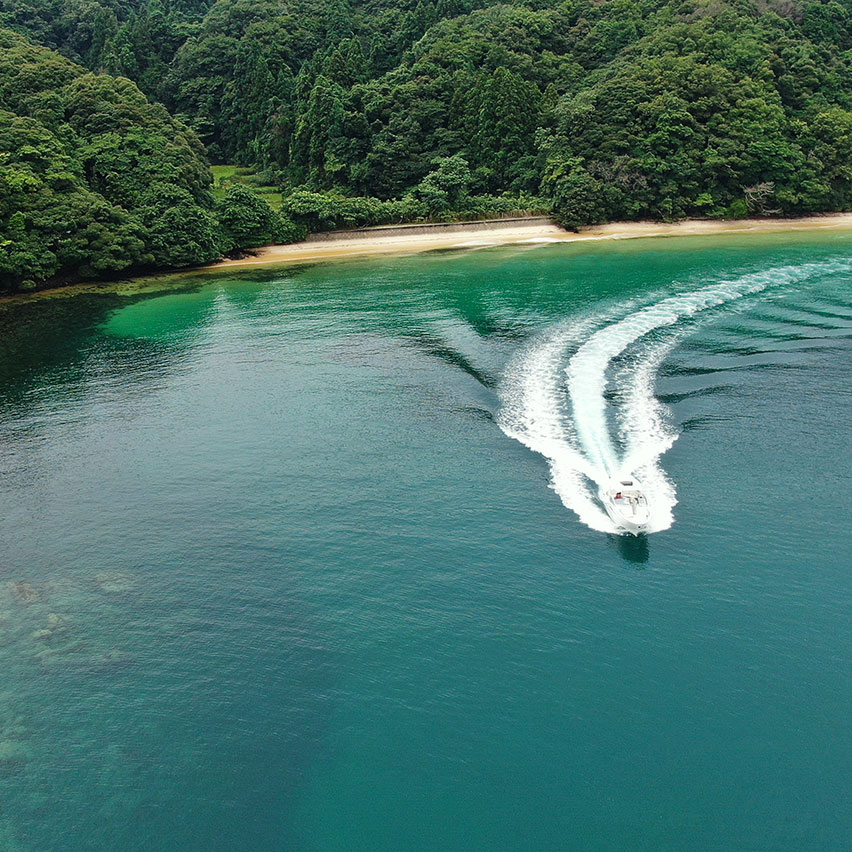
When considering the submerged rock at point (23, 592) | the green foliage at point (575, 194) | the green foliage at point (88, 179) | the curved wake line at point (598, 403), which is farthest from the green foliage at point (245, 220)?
the submerged rock at point (23, 592)

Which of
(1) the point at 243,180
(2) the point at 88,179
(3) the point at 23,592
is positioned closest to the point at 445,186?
(1) the point at 243,180

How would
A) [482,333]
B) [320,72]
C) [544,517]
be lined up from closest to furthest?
[544,517], [482,333], [320,72]

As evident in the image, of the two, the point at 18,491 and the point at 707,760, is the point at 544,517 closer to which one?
the point at 707,760

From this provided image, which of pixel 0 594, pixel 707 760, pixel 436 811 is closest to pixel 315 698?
pixel 436 811

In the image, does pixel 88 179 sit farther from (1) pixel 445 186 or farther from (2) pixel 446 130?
(2) pixel 446 130

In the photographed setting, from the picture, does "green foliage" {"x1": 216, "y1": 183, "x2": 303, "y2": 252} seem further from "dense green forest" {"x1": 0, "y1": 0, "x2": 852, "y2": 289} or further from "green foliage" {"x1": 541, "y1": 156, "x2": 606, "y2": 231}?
"green foliage" {"x1": 541, "y1": 156, "x2": 606, "y2": 231}

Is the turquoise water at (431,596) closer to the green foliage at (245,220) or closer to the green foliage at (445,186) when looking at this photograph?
the green foliage at (245,220)

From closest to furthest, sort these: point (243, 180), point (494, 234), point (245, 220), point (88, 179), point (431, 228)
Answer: point (88, 179) < point (245, 220) < point (431, 228) < point (494, 234) < point (243, 180)
